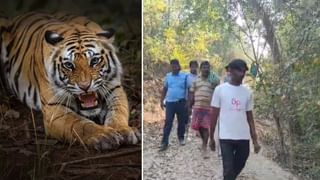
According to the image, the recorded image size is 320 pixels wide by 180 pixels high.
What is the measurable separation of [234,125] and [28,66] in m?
1.57

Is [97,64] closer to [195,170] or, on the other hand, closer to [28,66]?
[28,66]

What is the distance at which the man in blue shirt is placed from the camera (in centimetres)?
405

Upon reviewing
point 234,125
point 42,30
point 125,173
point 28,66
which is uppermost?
point 42,30

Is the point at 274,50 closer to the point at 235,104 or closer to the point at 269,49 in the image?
the point at 269,49

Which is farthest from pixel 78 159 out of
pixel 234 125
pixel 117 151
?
pixel 234 125

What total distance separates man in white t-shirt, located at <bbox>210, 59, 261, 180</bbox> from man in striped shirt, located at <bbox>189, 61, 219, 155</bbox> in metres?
0.05

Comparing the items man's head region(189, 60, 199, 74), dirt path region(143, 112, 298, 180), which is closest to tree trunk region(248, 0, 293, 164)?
dirt path region(143, 112, 298, 180)

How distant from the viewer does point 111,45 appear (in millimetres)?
4180

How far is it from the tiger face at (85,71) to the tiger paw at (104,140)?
0.17 meters

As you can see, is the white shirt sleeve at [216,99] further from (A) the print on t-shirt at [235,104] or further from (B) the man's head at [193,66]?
(B) the man's head at [193,66]

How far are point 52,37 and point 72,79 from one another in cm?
35

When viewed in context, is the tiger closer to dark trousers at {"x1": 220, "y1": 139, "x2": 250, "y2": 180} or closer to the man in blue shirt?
the man in blue shirt

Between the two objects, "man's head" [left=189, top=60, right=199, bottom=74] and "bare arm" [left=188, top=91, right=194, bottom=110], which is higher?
"man's head" [left=189, top=60, right=199, bottom=74]

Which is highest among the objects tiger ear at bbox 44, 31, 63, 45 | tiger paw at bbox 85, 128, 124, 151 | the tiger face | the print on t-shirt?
tiger ear at bbox 44, 31, 63, 45
